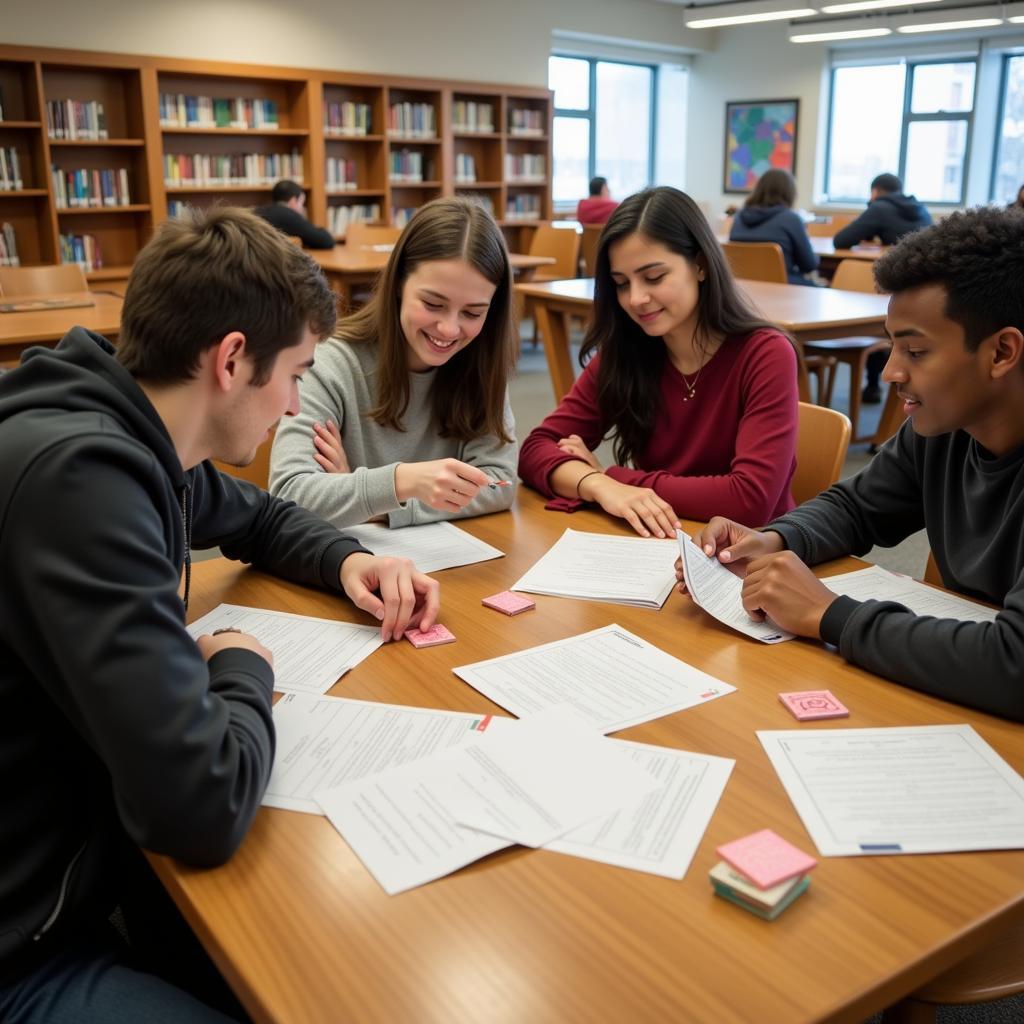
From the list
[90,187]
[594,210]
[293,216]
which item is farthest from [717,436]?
[594,210]

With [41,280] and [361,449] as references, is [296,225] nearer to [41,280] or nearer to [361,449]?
[41,280]

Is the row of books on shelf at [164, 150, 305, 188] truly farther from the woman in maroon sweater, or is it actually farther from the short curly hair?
the short curly hair

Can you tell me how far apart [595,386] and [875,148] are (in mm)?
9548

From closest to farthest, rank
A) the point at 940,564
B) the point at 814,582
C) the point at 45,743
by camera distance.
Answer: the point at 45,743 → the point at 814,582 → the point at 940,564

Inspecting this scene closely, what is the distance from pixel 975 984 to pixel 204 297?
1047mm

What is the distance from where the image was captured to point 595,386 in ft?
6.94

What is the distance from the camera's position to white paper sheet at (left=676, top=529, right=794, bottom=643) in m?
Result: 1.28

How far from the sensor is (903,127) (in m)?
9.90

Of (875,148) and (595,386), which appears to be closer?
(595,386)

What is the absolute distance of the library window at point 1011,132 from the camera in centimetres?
915

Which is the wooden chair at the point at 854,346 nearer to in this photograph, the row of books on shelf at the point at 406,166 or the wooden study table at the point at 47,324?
the wooden study table at the point at 47,324

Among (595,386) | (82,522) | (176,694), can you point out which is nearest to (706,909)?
(176,694)

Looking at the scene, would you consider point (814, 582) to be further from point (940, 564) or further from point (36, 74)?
point (36, 74)

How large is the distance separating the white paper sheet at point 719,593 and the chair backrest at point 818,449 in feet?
2.11
